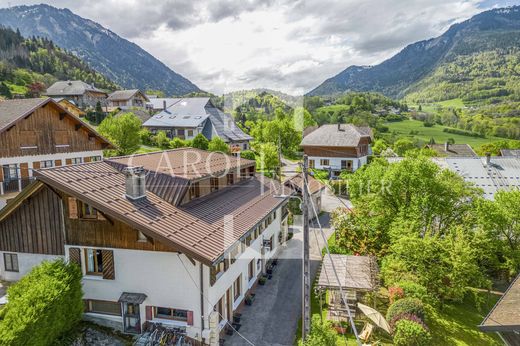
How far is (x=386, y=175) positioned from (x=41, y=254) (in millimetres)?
20500

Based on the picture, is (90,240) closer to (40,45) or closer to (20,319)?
(20,319)

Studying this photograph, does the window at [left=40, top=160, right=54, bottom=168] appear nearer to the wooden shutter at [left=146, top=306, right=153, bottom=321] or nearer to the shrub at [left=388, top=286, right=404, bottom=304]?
the wooden shutter at [left=146, top=306, right=153, bottom=321]

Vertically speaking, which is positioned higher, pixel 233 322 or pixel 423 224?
pixel 423 224

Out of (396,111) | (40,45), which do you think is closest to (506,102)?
(396,111)

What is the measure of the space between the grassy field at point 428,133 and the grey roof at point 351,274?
283ft

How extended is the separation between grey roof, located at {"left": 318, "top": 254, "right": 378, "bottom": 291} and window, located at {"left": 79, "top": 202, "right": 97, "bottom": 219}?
432 inches

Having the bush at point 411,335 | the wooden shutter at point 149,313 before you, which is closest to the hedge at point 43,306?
the wooden shutter at point 149,313

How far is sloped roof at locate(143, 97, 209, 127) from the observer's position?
6781 cm

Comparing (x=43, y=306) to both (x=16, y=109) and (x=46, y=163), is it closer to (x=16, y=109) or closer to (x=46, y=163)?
(x=46, y=163)

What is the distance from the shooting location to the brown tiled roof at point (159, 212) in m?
12.9

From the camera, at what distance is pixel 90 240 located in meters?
14.3

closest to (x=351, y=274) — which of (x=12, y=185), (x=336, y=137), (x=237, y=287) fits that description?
(x=237, y=287)

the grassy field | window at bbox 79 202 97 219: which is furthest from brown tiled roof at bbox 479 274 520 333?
the grassy field

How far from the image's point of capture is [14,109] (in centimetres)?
2761
